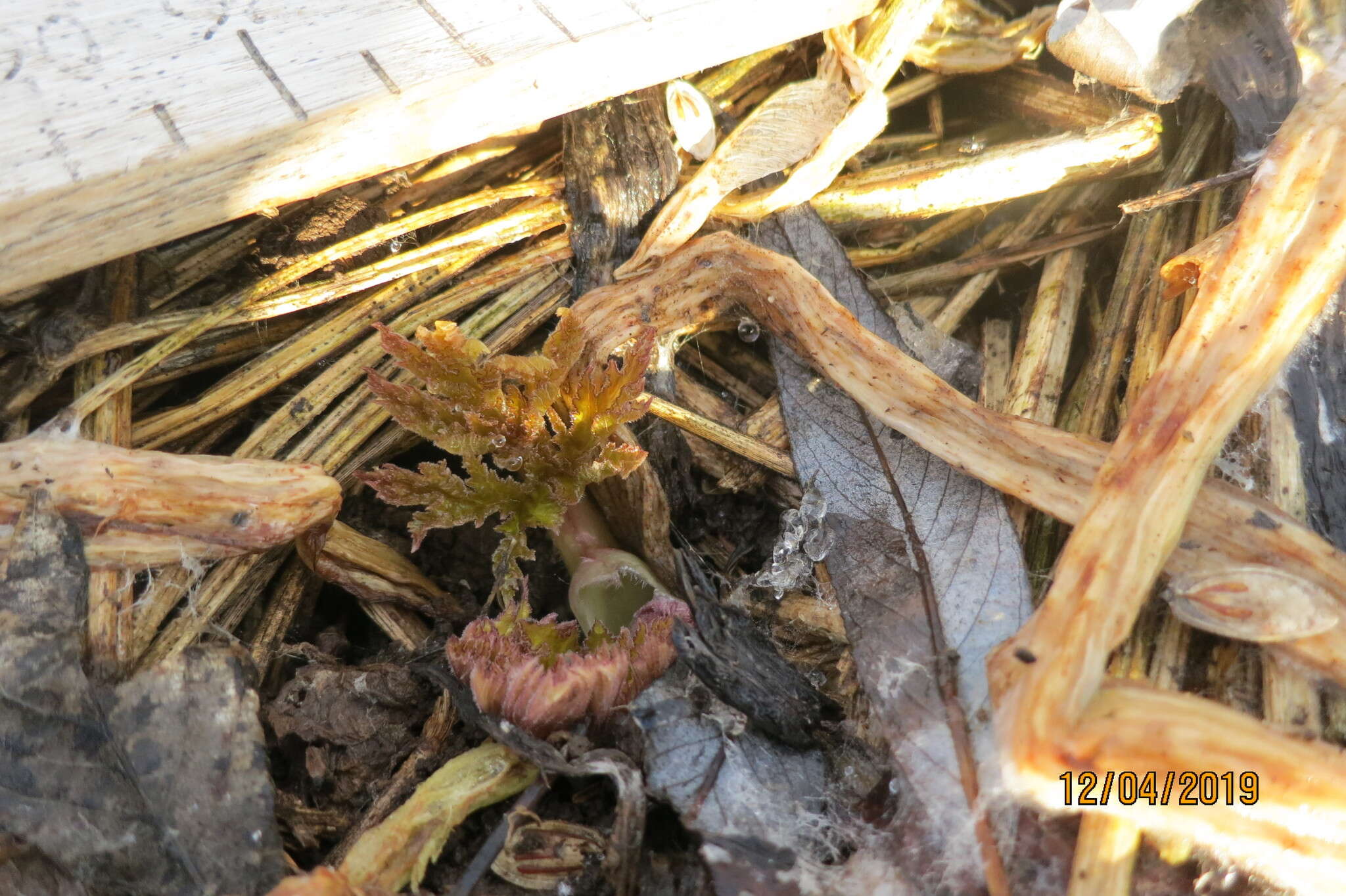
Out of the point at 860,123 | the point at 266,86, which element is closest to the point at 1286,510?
the point at 860,123

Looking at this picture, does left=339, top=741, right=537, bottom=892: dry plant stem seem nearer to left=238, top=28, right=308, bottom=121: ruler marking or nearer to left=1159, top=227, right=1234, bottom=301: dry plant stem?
left=238, top=28, right=308, bottom=121: ruler marking

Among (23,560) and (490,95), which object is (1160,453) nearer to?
(490,95)

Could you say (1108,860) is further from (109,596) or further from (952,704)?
(109,596)

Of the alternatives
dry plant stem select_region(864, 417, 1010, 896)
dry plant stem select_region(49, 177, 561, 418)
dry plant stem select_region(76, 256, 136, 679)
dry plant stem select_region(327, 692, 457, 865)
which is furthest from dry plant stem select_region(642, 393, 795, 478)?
dry plant stem select_region(76, 256, 136, 679)

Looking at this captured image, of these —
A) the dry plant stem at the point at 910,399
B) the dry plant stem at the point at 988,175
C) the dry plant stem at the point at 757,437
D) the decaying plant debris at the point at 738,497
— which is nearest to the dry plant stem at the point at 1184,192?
the decaying plant debris at the point at 738,497

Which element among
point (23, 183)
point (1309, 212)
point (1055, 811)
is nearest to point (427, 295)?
point (23, 183)
